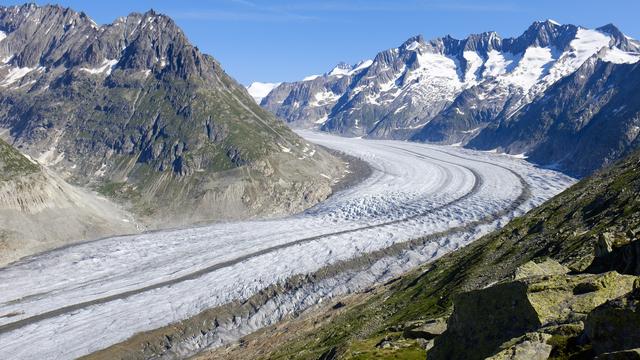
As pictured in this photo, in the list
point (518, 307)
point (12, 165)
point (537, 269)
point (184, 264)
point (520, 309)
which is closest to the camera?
point (520, 309)

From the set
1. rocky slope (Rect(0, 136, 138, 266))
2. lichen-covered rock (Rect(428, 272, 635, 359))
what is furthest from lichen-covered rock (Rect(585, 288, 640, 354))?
rocky slope (Rect(0, 136, 138, 266))

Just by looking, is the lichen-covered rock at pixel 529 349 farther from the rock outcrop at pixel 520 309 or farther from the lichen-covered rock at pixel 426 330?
the lichen-covered rock at pixel 426 330

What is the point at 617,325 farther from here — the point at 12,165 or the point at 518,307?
the point at 12,165

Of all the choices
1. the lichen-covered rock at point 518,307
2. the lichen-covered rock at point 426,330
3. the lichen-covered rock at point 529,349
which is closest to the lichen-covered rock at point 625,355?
the lichen-covered rock at point 529,349

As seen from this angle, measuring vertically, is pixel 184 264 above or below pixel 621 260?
below

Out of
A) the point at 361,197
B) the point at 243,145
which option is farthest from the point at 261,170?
the point at 361,197

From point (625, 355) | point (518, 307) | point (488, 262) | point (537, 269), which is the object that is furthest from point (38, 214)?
point (625, 355)
